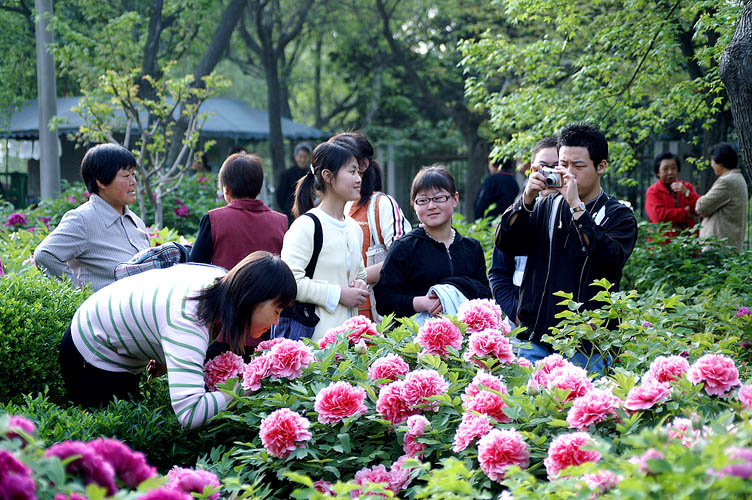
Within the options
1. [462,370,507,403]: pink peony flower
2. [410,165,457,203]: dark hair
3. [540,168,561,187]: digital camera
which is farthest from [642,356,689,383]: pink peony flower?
[410,165,457,203]: dark hair

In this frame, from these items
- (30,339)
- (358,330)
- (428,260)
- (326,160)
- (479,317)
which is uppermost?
(326,160)

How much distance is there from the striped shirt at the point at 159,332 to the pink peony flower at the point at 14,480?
Answer: 1290 millimetres

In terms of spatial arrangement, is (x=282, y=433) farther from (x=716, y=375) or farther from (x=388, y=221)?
(x=388, y=221)

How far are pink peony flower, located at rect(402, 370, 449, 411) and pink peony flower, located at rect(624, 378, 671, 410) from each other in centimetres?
65

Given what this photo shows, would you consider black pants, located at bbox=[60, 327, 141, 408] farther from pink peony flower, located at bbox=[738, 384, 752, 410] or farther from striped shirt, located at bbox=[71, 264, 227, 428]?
pink peony flower, located at bbox=[738, 384, 752, 410]

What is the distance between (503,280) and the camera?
4.30m

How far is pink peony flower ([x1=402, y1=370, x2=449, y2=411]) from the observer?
103 inches

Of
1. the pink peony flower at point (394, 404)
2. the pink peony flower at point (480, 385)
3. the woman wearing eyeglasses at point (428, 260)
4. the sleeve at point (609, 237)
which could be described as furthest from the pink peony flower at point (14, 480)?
the woman wearing eyeglasses at point (428, 260)

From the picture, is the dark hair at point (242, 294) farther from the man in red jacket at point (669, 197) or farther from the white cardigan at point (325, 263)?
the man in red jacket at point (669, 197)

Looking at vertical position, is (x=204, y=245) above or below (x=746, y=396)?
above

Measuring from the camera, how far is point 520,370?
2973mm

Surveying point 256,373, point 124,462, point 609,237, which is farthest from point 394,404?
point 609,237

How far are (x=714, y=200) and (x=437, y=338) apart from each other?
610 centimetres

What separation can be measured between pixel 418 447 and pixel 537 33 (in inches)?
657
